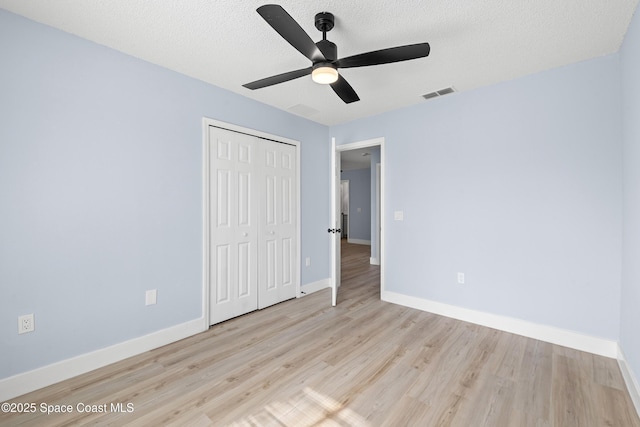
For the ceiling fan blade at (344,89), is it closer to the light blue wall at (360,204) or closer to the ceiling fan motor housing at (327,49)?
the ceiling fan motor housing at (327,49)

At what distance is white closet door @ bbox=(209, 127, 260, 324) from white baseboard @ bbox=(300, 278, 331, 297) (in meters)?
0.80

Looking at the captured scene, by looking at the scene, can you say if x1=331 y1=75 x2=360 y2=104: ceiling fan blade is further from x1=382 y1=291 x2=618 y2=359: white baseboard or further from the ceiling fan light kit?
x1=382 y1=291 x2=618 y2=359: white baseboard

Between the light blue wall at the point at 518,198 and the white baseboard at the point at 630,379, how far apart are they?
0.77 feet

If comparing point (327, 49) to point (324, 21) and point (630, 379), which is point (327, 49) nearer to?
point (324, 21)

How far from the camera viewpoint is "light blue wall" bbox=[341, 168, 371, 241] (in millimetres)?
8922

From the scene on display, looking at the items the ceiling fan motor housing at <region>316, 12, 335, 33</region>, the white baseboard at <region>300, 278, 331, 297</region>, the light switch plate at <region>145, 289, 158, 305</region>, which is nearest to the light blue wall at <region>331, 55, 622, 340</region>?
the white baseboard at <region>300, 278, 331, 297</region>

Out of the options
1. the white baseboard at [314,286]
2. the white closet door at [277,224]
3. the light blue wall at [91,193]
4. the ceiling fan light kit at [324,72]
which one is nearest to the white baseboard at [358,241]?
Answer: the white baseboard at [314,286]

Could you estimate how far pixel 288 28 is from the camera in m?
1.49

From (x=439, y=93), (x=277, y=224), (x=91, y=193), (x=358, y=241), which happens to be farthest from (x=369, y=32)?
(x=358, y=241)

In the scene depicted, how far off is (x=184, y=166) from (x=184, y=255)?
33.9 inches

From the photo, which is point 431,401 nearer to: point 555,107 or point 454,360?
point 454,360

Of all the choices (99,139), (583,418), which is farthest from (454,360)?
(99,139)

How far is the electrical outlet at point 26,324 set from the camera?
1.82 m

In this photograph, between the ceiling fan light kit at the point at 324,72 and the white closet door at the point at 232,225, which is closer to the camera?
the ceiling fan light kit at the point at 324,72
